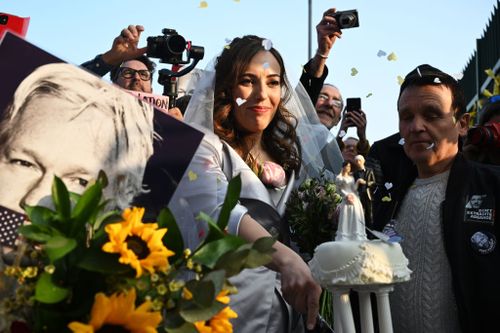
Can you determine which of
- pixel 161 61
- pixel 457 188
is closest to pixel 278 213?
pixel 457 188

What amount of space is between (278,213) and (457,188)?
70 cm

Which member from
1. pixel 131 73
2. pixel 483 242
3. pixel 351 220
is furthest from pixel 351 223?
pixel 131 73

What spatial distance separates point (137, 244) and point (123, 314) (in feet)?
0.40

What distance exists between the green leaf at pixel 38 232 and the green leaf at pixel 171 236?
20 cm

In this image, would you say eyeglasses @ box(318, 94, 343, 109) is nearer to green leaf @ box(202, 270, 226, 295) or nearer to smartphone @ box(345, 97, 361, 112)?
smartphone @ box(345, 97, 361, 112)

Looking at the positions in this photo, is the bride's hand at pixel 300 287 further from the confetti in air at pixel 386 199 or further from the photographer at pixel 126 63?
the photographer at pixel 126 63

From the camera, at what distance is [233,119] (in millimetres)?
2936

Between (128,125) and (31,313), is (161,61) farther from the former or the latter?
(31,313)

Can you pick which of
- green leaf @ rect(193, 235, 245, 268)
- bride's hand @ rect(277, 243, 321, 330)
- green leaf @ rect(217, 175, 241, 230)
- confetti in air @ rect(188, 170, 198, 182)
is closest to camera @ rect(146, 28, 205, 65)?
bride's hand @ rect(277, 243, 321, 330)

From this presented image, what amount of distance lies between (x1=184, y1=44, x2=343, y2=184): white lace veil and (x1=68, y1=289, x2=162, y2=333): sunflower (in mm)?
1645

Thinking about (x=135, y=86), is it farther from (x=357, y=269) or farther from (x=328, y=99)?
(x=357, y=269)

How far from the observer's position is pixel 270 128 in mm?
3045

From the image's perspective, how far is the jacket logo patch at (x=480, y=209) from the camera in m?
2.61

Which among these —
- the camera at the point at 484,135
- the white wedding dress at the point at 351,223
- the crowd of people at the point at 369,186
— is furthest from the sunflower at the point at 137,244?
the camera at the point at 484,135
